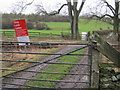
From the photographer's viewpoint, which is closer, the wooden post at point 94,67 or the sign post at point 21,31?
the wooden post at point 94,67

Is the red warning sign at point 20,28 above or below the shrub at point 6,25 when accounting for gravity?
below

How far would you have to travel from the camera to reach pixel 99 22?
25078 mm

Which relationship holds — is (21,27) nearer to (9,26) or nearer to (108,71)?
(108,71)

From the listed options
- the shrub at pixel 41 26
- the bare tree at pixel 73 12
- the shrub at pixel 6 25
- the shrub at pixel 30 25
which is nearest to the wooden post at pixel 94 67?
the bare tree at pixel 73 12

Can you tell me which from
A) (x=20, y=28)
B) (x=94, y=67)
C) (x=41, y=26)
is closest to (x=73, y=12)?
(x=41, y=26)

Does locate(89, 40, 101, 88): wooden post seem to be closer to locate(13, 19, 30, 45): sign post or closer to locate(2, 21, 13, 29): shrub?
locate(13, 19, 30, 45): sign post

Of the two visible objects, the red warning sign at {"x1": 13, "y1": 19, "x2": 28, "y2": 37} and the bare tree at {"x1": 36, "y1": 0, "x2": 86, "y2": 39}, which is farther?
the bare tree at {"x1": 36, "y1": 0, "x2": 86, "y2": 39}

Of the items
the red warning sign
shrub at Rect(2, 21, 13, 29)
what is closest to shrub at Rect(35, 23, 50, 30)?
shrub at Rect(2, 21, 13, 29)

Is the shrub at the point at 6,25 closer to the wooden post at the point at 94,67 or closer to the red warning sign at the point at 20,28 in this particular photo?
the red warning sign at the point at 20,28

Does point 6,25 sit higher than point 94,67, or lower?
higher

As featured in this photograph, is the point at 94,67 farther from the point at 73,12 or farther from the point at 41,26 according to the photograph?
the point at 41,26

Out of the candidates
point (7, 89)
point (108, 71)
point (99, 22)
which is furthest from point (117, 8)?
point (7, 89)

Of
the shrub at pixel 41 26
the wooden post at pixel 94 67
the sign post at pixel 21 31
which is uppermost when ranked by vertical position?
the shrub at pixel 41 26

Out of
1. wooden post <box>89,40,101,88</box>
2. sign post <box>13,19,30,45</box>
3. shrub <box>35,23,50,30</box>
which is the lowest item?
wooden post <box>89,40,101,88</box>
